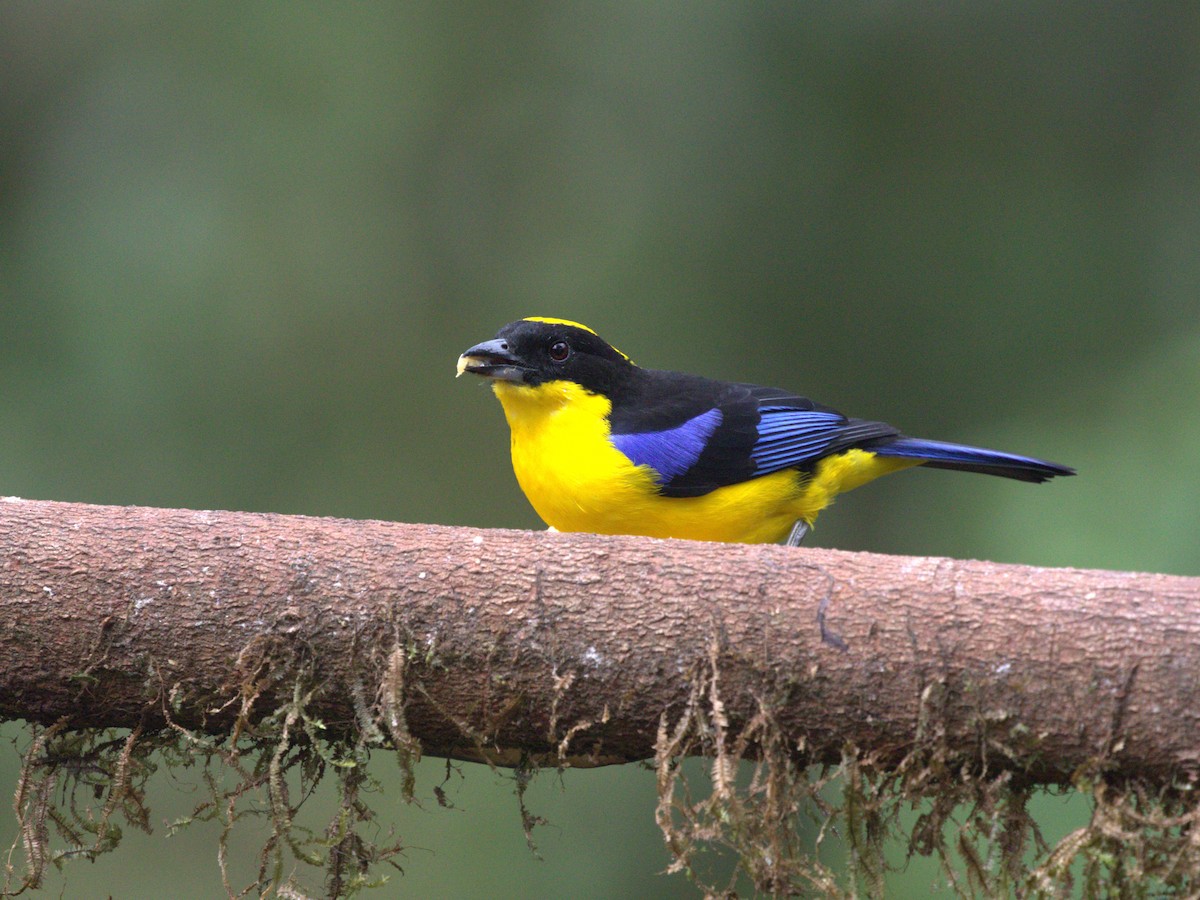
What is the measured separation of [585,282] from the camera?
6906 millimetres

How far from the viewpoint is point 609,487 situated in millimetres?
3775

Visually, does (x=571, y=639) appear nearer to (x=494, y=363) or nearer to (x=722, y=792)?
(x=722, y=792)

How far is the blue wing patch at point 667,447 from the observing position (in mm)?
3787

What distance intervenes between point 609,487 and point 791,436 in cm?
68

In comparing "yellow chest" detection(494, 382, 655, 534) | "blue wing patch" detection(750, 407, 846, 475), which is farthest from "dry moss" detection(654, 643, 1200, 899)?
"blue wing patch" detection(750, 407, 846, 475)

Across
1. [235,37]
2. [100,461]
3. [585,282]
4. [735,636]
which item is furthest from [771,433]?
[235,37]

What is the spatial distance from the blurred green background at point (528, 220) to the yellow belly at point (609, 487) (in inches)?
80.0

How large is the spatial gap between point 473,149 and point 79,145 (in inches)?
83.4

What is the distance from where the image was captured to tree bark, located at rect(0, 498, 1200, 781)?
2.34 meters

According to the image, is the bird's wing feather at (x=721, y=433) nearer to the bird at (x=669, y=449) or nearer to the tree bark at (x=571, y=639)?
the bird at (x=669, y=449)

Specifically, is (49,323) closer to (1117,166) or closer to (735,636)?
(735,636)

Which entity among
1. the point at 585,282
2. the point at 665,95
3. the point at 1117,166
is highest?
the point at 665,95

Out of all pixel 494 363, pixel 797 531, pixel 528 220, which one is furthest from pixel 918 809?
pixel 528 220

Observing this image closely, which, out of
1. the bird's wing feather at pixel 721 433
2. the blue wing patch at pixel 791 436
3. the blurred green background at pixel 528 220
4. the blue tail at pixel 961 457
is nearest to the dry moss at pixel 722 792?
the bird's wing feather at pixel 721 433
